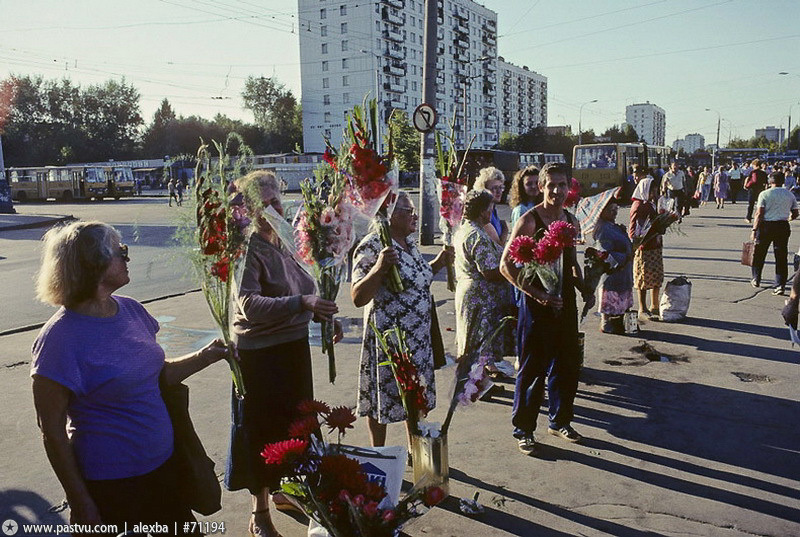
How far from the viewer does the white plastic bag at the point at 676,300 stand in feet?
A: 25.8

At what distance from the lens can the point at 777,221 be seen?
9273 millimetres

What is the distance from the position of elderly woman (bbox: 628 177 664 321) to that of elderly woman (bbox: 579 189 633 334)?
0.74 m

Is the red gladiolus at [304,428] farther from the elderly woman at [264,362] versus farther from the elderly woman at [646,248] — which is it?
the elderly woman at [646,248]

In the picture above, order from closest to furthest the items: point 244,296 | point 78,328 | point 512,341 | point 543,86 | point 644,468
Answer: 1. point 78,328
2. point 244,296
3. point 644,468
4. point 512,341
5. point 543,86

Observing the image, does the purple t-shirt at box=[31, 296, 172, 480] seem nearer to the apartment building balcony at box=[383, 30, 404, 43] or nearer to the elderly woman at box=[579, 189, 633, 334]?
the elderly woman at box=[579, 189, 633, 334]

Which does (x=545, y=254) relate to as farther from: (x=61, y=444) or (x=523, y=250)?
(x=61, y=444)

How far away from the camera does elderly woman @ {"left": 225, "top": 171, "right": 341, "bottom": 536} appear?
128 inches

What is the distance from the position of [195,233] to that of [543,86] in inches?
5963

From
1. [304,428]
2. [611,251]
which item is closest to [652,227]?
[611,251]

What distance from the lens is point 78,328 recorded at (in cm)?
220

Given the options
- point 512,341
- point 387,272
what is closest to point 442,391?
point 512,341

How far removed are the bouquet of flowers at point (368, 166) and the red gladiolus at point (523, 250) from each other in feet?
2.86

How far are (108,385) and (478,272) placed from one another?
3347 mm

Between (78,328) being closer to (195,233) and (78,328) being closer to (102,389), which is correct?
(102,389)
